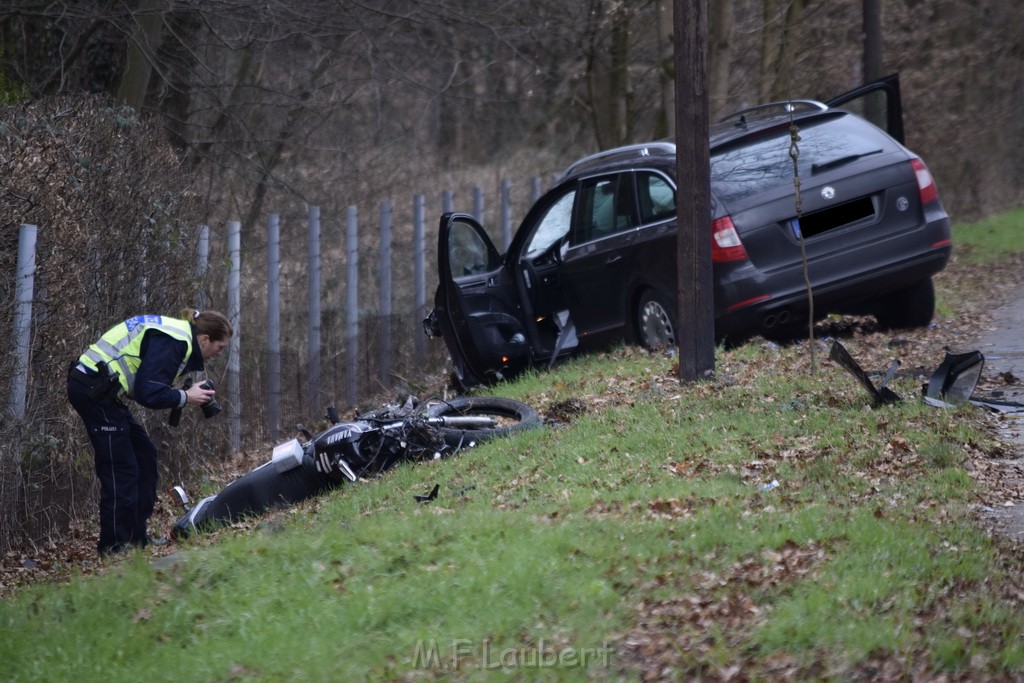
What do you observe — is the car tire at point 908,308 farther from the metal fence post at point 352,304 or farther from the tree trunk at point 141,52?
the tree trunk at point 141,52

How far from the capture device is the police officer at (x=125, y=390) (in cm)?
750

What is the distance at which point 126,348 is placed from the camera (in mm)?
7582

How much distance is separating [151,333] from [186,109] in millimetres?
8610

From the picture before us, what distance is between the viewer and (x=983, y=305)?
47.8 feet

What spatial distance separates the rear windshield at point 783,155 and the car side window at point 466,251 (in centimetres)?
223

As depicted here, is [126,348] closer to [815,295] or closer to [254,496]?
[254,496]

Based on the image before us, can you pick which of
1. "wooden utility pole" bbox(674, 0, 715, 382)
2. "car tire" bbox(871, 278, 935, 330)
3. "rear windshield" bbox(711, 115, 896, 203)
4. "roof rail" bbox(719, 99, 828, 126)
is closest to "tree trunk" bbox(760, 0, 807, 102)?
"roof rail" bbox(719, 99, 828, 126)

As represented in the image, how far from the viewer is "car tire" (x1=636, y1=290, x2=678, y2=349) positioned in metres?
11.2

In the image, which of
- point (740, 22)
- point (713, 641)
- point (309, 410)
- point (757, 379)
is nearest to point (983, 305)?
point (757, 379)

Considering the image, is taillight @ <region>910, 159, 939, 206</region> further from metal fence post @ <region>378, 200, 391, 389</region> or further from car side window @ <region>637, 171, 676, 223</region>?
metal fence post @ <region>378, 200, 391, 389</region>

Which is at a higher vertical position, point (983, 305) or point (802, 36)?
point (802, 36)

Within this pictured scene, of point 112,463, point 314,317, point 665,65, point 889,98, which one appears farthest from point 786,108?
point 665,65

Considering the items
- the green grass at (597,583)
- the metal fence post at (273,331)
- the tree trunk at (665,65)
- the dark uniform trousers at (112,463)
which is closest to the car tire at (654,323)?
the green grass at (597,583)

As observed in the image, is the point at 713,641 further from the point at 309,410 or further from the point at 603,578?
the point at 309,410
